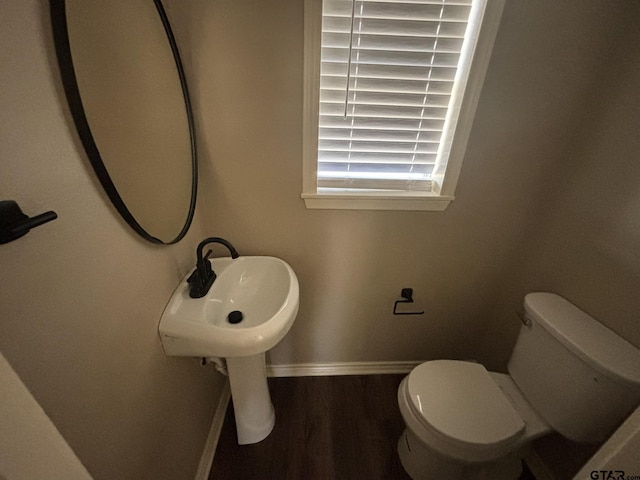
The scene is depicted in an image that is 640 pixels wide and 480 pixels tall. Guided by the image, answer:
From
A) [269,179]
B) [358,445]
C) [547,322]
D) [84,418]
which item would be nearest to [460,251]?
[547,322]

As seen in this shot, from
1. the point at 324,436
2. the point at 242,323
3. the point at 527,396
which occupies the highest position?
the point at 242,323

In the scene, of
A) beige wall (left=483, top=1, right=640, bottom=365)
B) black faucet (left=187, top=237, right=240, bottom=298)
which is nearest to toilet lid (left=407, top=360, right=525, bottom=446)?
beige wall (left=483, top=1, right=640, bottom=365)

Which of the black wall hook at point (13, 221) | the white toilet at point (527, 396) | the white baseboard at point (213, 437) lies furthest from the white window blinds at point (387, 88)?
the white baseboard at point (213, 437)

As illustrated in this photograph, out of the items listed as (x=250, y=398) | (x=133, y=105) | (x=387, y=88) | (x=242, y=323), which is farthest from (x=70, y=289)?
(x=387, y=88)

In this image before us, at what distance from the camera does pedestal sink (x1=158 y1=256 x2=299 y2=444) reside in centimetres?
89

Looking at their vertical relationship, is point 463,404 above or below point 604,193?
below

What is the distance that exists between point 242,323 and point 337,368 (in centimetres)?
85

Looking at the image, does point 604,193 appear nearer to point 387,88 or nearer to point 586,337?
point 586,337

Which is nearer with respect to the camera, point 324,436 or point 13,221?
point 13,221

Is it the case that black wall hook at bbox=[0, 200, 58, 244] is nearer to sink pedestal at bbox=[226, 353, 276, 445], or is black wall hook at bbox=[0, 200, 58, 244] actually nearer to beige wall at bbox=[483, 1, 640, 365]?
sink pedestal at bbox=[226, 353, 276, 445]

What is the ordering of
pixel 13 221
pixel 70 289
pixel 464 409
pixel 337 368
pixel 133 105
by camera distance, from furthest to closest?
1. pixel 337 368
2. pixel 464 409
3. pixel 133 105
4. pixel 70 289
5. pixel 13 221

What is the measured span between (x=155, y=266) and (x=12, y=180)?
0.48 meters

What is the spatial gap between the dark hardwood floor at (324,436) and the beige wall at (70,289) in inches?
20.6

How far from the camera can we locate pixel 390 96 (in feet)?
3.46
